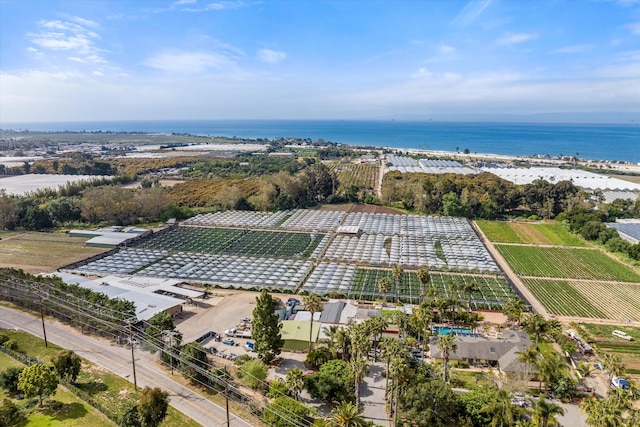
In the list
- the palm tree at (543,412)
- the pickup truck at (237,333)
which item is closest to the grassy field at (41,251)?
the pickup truck at (237,333)

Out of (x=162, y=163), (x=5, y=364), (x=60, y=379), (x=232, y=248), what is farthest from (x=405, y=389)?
(x=162, y=163)

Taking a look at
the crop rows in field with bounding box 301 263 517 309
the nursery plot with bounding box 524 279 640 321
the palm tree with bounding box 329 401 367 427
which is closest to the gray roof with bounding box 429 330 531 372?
the crop rows in field with bounding box 301 263 517 309

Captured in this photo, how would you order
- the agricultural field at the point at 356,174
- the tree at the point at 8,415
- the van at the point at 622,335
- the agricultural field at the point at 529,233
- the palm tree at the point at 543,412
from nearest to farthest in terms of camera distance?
the palm tree at the point at 543,412 → the tree at the point at 8,415 → the van at the point at 622,335 → the agricultural field at the point at 529,233 → the agricultural field at the point at 356,174

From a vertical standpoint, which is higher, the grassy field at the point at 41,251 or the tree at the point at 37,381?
the tree at the point at 37,381

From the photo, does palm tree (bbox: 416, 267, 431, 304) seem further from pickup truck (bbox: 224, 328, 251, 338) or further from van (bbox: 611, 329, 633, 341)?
pickup truck (bbox: 224, 328, 251, 338)

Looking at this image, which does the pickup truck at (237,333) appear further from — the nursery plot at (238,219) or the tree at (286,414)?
the nursery plot at (238,219)

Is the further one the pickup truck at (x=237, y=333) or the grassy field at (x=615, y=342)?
the pickup truck at (x=237, y=333)

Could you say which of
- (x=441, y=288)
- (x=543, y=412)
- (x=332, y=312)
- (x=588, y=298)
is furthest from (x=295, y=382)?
(x=588, y=298)

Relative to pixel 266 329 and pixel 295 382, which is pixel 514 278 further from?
pixel 295 382
